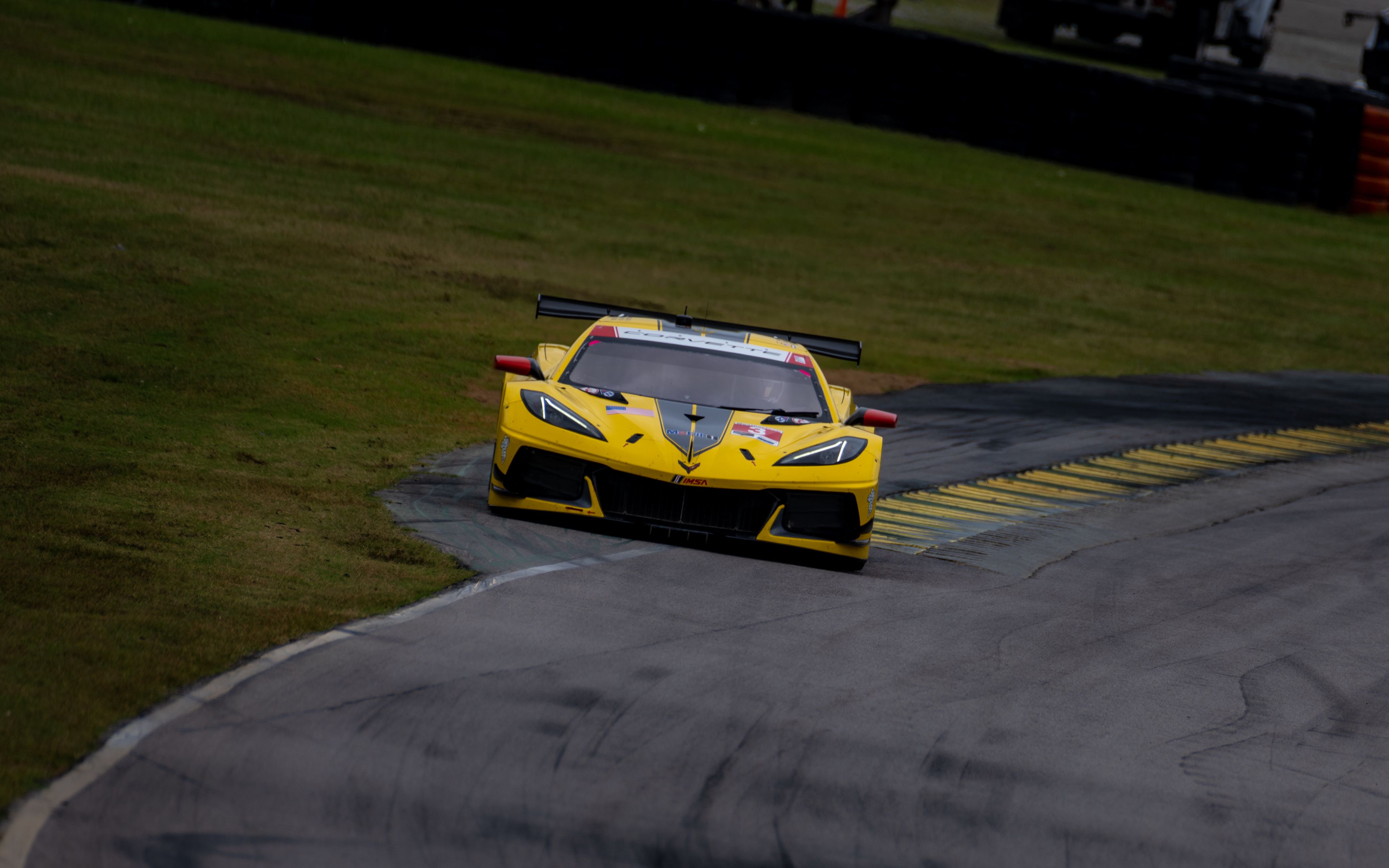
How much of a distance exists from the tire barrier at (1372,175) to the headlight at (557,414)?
24852 mm

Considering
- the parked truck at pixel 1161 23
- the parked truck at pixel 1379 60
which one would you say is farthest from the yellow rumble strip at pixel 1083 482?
the parked truck at pixel 1161 23

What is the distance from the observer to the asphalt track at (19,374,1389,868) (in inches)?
196

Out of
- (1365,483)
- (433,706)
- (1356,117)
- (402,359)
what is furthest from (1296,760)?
(1356,117)

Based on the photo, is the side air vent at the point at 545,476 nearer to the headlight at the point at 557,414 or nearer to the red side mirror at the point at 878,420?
the headlight at the point at 557,414

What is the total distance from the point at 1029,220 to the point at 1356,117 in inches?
267

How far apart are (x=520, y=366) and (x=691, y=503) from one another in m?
1.61

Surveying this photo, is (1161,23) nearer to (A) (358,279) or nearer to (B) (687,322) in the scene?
(A) (358,279)

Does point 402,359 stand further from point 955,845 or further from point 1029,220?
point 1029,220

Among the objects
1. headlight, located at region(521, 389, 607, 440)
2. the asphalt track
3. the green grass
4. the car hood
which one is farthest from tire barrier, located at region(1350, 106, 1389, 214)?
headlight, located at region(521, 389, 607, 440)

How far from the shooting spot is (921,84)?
30562 millimetres

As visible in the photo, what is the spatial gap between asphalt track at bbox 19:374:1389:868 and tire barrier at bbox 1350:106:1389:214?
73.4 ft

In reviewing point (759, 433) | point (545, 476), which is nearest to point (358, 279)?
point (545, 476)

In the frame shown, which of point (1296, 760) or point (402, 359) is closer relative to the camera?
point (1296, 760)

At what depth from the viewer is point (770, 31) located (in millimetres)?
30422
